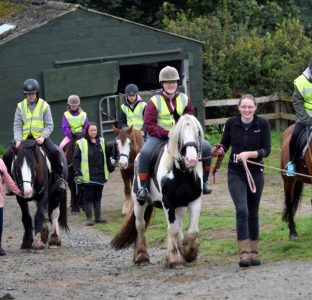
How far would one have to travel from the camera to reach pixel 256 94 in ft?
98.2

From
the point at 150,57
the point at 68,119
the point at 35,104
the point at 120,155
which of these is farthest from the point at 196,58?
the point at 35,104

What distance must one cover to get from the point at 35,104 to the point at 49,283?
13.5ft

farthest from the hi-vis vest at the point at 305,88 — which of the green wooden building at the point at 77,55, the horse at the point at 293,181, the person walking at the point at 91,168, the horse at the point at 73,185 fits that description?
the green wooden building at the point at 77,55

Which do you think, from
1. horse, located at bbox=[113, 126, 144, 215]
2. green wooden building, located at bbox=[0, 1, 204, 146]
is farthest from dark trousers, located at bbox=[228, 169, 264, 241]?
green wooden building, located at bbox=[0, 1, 204, 146]

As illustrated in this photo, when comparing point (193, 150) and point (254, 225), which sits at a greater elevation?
point (193, 150)

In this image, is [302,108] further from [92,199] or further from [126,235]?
[92,199]

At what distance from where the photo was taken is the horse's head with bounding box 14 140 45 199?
15.3m

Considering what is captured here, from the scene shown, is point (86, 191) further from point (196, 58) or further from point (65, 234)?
point (196, 58)

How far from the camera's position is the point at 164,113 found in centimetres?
1336

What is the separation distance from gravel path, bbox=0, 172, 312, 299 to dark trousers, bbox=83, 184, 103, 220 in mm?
Answer: 2419

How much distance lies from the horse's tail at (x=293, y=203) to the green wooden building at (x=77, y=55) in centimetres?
1224

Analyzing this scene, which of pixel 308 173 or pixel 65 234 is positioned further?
pixel 65 234

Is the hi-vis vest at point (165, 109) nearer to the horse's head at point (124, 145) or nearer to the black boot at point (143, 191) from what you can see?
the black boot at point (143, 191)

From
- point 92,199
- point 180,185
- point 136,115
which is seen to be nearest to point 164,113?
point 180,185
